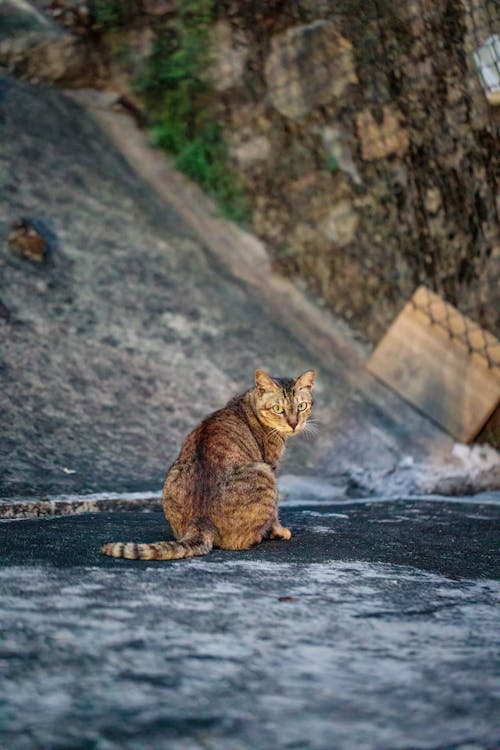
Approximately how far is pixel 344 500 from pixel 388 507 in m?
0.44

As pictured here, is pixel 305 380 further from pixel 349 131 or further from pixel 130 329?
pixel 349 131

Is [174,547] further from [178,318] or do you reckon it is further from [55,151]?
[55,151]

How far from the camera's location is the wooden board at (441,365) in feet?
21.9

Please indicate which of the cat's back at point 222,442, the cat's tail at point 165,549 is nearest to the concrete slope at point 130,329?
the cat's back at point 222,442

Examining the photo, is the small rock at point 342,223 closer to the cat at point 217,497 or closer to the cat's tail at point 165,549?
the cat at point 217,497

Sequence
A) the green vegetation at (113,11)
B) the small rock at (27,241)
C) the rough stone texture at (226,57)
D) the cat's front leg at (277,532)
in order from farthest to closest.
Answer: the green vegetation at (113,11) < the rough stone texture at (226,57) < the small rock at (27,241) < the cat's front leg at (277,532)

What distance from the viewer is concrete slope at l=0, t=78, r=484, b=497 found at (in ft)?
18.4

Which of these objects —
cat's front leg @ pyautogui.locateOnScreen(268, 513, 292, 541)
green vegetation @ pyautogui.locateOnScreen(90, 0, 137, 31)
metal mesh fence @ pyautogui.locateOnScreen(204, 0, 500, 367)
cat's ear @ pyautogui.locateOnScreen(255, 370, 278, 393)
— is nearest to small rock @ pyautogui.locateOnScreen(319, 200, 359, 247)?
metal mesh fence @ pyautogui.locateOnScreen(204, 0, 500, 367)

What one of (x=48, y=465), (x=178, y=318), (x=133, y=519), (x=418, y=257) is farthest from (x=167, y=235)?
(x=133, y=519)

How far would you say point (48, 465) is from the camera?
5.14 metres

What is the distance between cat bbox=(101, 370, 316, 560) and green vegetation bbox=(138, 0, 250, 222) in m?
4.21

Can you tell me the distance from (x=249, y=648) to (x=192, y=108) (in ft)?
21.6

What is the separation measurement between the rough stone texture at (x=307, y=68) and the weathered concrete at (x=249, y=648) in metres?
4.69

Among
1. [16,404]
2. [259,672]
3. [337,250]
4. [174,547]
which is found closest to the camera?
[259,672]
